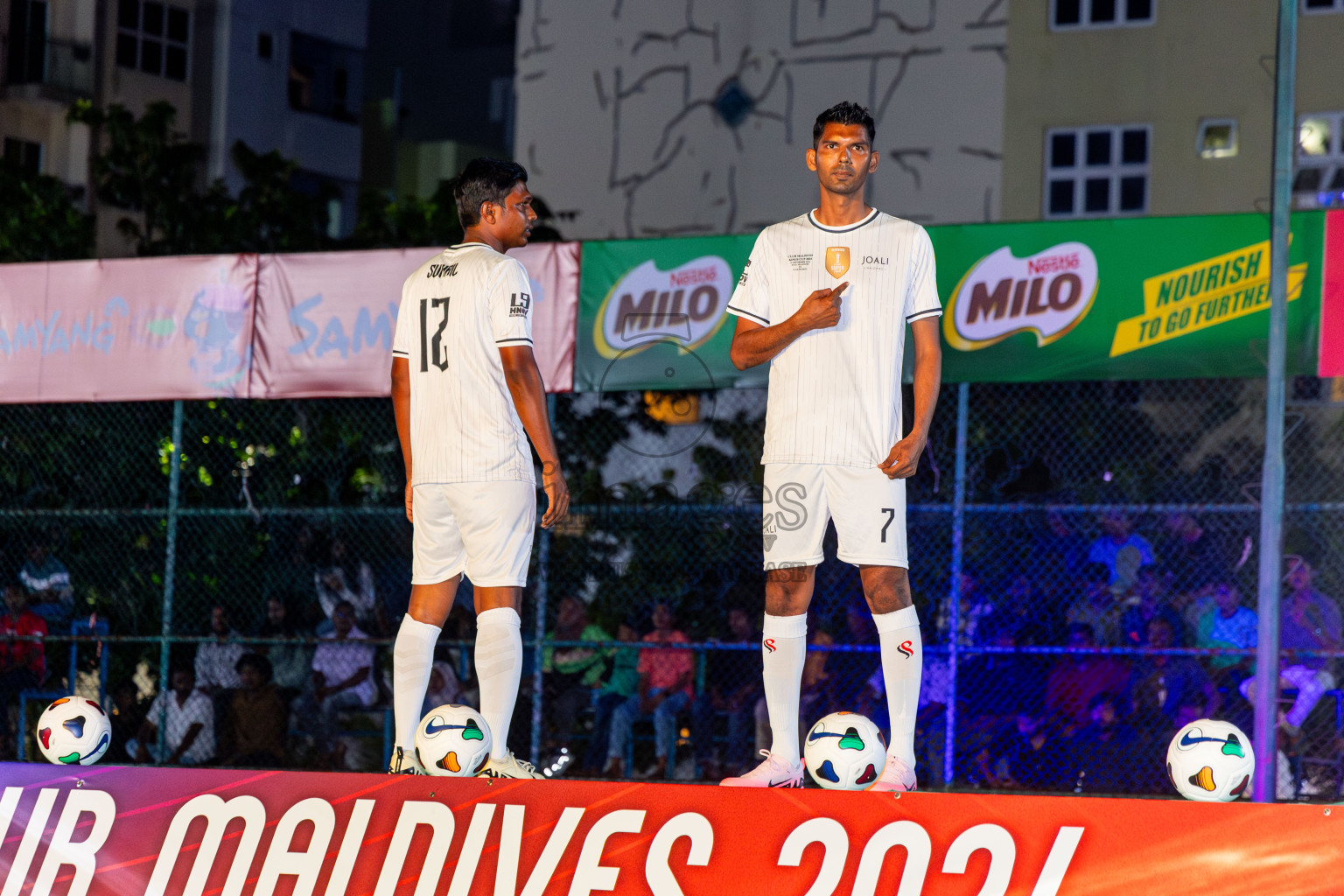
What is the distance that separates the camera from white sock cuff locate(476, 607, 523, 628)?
5.19m

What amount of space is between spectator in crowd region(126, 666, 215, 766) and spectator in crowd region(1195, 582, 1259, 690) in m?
5.55

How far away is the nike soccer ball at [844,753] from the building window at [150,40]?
2192 centimetres

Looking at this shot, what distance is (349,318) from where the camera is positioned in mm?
8750

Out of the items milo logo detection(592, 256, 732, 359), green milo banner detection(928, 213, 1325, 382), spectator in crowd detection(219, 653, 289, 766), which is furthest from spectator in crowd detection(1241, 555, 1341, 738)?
spectator in crowd detection(219, 653, 289, 766)

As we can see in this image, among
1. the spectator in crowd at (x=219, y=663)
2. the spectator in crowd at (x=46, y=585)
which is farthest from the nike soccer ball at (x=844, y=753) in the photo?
the spectator in crowd at (x=46, y=585)

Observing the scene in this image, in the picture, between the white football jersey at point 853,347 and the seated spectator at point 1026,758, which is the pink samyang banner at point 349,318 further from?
the white football jersey at point 853,347

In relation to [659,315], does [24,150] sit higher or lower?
higher

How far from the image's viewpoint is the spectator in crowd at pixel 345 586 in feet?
31.7

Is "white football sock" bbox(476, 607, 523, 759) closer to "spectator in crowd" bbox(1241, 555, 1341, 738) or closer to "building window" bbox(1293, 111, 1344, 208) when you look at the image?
"spectator in crowd" bbox(1241, 555, 1341, 738)

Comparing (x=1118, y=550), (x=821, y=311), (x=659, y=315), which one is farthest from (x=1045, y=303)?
(x=821, y=311)

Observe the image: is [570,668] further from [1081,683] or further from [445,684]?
[1081,683]

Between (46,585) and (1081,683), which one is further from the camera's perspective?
(46,585)

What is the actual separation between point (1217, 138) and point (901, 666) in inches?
492

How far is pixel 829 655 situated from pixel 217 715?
11.8 ft
